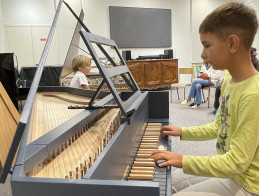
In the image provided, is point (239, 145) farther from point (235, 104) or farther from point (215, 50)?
point (215, 50)

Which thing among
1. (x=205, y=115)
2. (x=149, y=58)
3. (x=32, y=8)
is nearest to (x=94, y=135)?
(x=205, y=115)

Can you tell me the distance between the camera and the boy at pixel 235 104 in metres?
1.06

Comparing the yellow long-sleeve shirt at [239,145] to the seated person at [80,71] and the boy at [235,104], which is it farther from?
the seated person at [80,71]

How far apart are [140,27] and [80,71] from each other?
19.0 ft

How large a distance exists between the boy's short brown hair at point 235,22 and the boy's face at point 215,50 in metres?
0.03

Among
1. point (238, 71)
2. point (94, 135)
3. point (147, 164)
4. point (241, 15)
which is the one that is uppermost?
point (241, 15)

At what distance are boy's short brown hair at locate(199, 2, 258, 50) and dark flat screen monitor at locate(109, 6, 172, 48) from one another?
26.3 ft

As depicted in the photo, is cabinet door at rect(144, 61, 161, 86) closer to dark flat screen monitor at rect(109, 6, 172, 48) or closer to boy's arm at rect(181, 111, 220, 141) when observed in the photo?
dark flat screen monitor at rect(109, 6, 172, 48)

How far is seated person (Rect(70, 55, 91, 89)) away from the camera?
12.5 ft

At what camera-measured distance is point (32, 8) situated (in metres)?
8.30

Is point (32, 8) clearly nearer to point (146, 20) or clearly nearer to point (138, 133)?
point (146, 20)

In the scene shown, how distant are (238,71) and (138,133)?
2.22ft

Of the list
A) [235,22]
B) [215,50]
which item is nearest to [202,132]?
[215,50]

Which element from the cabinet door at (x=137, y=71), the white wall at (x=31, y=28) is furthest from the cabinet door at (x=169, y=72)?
the white wall at (x=31, y=28)
